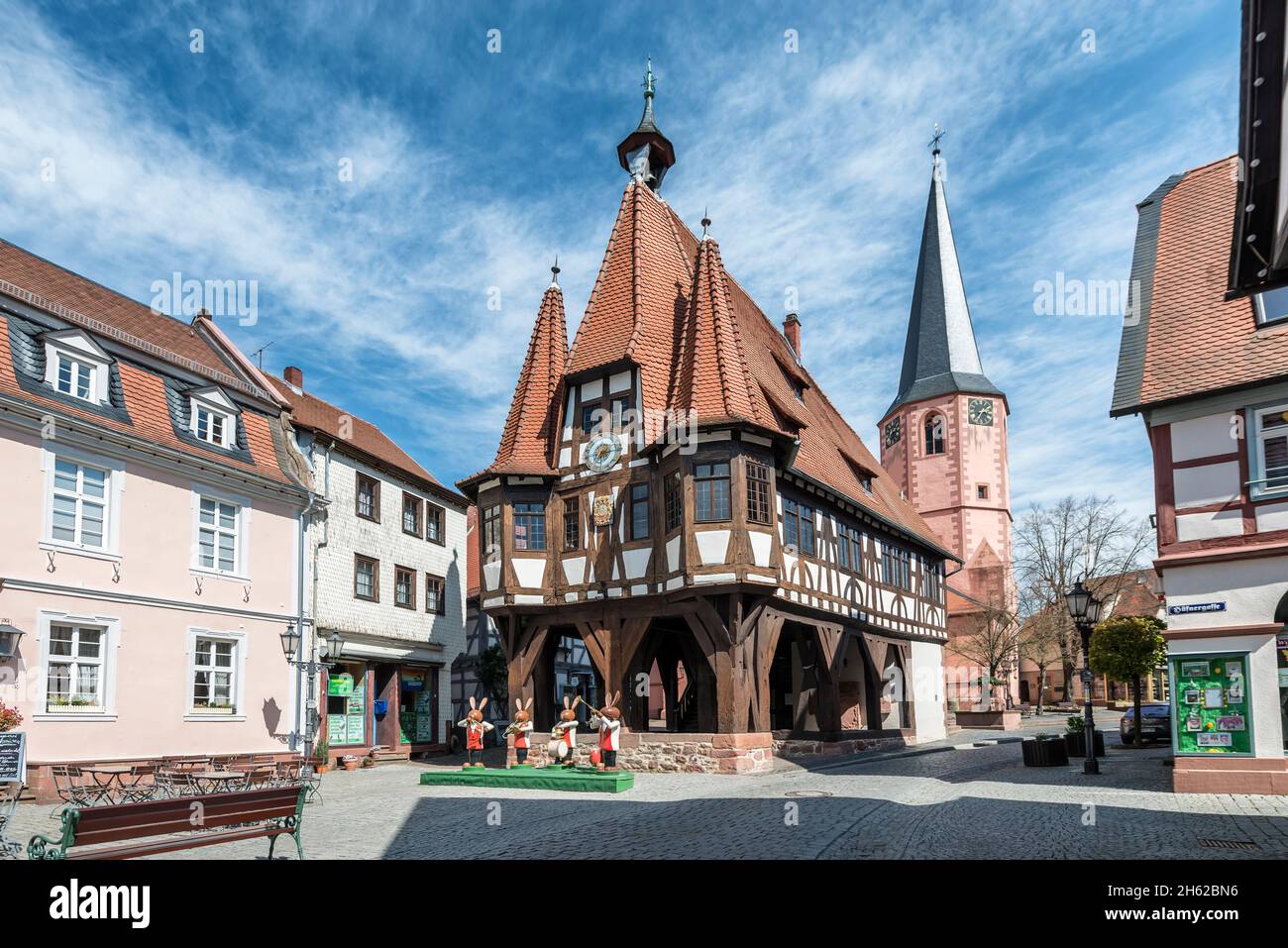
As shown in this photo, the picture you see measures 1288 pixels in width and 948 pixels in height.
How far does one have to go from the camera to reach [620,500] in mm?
23781

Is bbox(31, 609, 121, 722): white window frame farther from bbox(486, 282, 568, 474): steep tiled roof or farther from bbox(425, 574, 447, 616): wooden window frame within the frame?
bbox(425, 574, 447, 616): wooden window frame

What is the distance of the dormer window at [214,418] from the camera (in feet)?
74.2

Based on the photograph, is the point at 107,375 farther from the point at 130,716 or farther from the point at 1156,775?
the point at 1156,775

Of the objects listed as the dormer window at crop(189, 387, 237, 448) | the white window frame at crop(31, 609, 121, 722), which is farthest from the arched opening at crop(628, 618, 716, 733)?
→ the white window frame at crop(31, 609, 121, 722)

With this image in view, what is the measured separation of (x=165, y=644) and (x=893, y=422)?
50959mm

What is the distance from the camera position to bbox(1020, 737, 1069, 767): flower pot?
20.6 m

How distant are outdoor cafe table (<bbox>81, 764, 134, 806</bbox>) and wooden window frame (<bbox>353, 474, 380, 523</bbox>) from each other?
395 inches

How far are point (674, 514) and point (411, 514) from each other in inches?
459

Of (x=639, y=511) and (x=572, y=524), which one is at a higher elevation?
(x=639, y=511)

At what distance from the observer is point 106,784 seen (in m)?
16.9

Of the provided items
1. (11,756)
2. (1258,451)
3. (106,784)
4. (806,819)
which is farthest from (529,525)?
(1258,451)

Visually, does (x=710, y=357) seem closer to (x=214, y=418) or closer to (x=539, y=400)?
(x=539, y=400)
